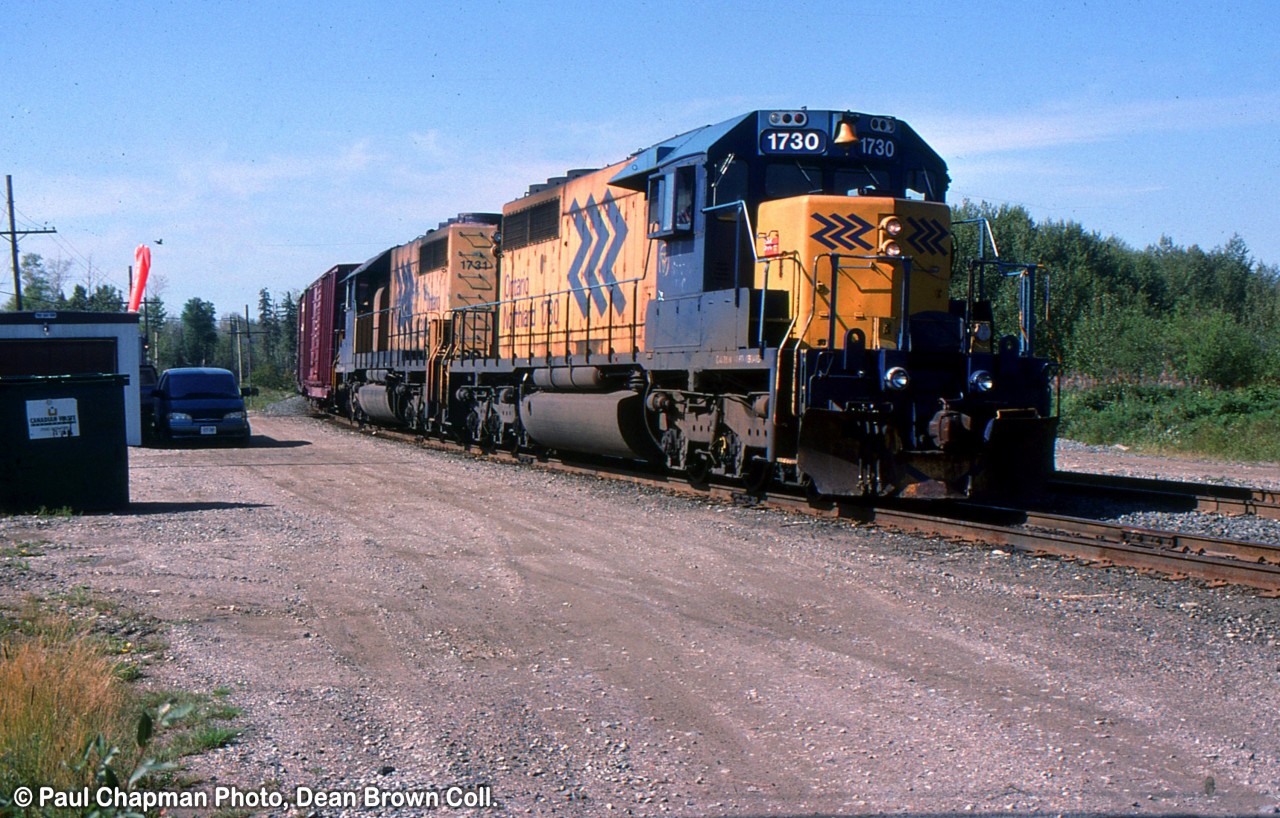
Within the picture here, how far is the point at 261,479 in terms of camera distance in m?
14.0

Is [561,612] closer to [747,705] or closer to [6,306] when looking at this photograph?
[747,705]

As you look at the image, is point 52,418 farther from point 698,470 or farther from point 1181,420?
point 1181,420

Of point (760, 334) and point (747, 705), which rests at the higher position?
point (760, 334)

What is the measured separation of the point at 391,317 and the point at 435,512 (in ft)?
47.4

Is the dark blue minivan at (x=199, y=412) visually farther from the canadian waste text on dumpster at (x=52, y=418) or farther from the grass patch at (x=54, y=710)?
the grass patch at (x=54, y=710)

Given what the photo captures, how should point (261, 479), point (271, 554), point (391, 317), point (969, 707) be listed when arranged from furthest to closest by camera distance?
1. point (391, 317)
2. point (261, 479)
3. point (271, 554)
4. point (969, 707)

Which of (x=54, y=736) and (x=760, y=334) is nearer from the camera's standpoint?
(x=54, y=736)

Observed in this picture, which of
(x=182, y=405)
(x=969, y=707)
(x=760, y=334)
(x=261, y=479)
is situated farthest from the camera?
(x=182, y=405)

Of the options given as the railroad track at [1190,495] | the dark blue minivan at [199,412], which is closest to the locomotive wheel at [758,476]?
the railroad track at [1190,495]

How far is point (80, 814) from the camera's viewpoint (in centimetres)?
337

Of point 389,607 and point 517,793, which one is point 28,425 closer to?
point 389,607

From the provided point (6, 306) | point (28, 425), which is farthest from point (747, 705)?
point (6, 306)

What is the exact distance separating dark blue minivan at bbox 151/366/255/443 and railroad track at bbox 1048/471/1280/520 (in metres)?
14.2

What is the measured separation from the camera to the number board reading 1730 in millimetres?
10672
